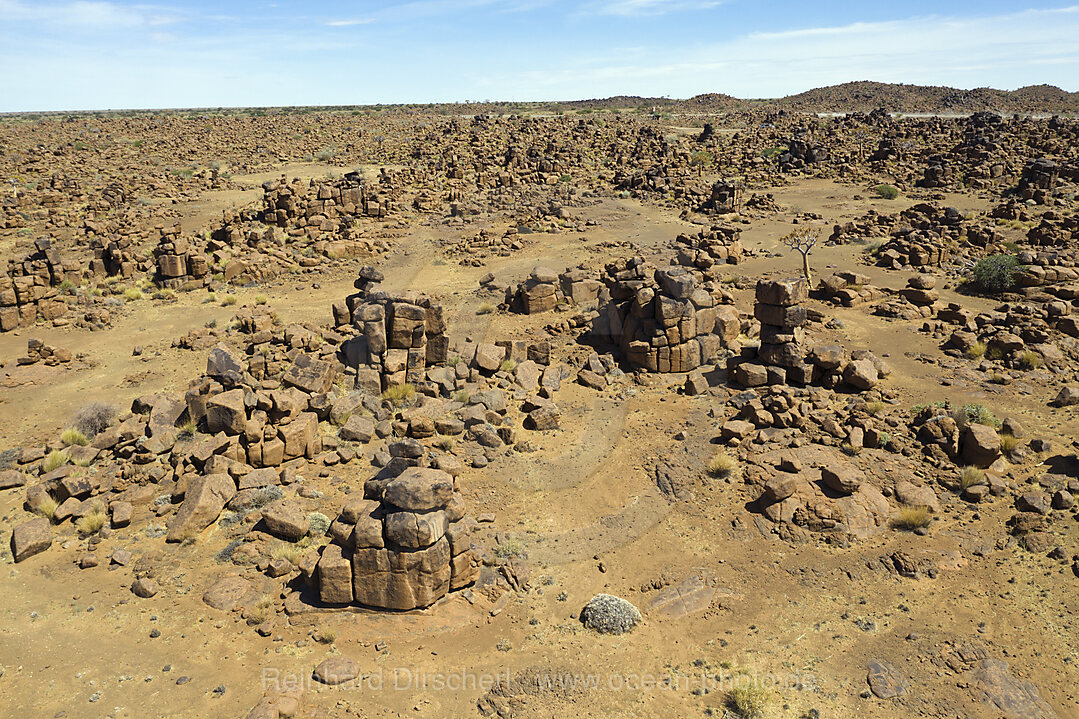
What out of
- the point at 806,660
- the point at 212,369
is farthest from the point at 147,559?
the point at 806,660

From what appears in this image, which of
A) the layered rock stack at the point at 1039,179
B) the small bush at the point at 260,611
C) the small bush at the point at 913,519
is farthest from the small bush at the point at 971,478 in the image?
the layered rock stack at the point at 1039,179

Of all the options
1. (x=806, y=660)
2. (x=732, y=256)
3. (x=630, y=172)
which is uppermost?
(x=630, y=172)

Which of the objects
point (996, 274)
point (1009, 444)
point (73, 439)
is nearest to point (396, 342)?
point (73, 439)

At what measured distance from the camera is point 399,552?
1174cm

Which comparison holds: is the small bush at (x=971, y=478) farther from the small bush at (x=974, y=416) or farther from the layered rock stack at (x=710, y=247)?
the layered rock stack at (x=710, y=247)

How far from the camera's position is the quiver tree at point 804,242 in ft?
113

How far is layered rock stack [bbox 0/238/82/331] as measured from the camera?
90.9 ft

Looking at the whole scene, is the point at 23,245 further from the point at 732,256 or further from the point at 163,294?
the point at 732,256

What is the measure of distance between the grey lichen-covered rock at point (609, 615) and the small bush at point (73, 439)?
47.9 feet

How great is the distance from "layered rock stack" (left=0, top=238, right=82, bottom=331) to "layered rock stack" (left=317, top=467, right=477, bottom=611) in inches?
977

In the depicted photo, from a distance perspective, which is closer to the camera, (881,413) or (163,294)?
(881,413)

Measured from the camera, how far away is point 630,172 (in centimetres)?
6544

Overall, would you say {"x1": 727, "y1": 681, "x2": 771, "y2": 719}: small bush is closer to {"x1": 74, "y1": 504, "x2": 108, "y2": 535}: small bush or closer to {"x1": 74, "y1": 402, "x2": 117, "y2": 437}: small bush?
{"x1": 74, "y1": 504, "x2": 108, "y2": 535}: small bush

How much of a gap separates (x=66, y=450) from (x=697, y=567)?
16.6 meters
